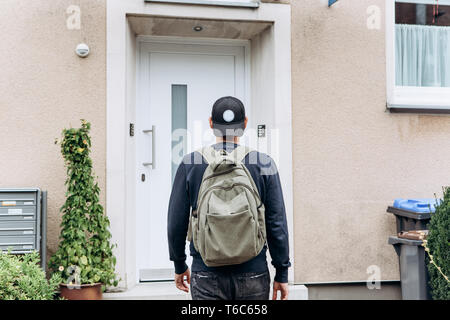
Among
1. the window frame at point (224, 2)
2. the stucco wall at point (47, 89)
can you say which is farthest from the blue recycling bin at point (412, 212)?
the stucco wall at point (47, 89)

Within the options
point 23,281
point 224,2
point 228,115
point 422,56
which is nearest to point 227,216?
point 228,115

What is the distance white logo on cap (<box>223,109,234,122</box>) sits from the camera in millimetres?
2578

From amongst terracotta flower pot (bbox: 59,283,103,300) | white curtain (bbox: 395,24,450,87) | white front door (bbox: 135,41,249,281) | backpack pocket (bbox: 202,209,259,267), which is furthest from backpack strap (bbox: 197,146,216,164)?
white curtain (bbox: 395,24,450,87)

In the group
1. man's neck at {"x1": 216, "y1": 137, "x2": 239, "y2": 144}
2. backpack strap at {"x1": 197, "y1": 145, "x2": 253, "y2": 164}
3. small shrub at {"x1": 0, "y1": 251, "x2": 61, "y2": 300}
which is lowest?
small shrub at {"x1": 0, "y1": 251, "x2": 61, "y2": 300}

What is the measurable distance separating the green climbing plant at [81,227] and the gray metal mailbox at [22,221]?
0.60ft

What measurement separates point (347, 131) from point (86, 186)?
2524 millimetres

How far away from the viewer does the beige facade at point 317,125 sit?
4.62 meters

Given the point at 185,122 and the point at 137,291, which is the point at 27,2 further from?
the point at 137,291

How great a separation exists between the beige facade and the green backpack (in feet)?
7.99

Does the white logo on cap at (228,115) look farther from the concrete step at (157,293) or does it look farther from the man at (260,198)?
the concrete step at (157,293)

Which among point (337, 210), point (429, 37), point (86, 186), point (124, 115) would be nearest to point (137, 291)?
point (86, 186)

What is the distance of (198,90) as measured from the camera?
5.24 meters

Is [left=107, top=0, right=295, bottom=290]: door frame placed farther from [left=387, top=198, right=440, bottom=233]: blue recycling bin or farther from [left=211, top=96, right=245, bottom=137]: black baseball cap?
[left=211, top=96, right=245, bottom=137]: black baseball cap

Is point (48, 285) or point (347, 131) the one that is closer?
point (48, 285)
